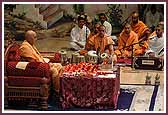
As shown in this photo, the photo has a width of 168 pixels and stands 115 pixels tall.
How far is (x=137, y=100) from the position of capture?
3.17 m

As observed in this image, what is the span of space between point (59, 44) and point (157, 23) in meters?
0.59

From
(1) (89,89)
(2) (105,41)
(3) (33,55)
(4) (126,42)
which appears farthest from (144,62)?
(3) (33,55)

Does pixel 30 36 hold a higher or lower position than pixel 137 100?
higher

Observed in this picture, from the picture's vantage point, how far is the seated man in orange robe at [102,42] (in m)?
3.17

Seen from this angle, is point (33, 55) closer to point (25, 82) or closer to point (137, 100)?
point (25, 82)

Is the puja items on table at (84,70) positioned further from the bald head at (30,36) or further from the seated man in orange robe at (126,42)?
the bald head at (30,36)

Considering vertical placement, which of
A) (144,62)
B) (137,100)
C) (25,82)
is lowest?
(137,100)

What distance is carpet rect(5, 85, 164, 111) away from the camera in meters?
3.14

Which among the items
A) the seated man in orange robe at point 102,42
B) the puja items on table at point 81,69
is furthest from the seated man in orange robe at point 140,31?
the puja items on table at point 81,69

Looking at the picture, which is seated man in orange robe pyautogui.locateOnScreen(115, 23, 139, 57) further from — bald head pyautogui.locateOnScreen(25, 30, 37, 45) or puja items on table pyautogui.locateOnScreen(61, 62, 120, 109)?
bald head pyautogui.locateOnScreen(25, 30, 37, 45)

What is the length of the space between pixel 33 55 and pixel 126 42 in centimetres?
57

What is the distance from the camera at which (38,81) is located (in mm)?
3123

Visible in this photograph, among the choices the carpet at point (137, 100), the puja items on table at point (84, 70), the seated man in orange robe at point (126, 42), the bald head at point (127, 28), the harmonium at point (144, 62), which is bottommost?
the carpet at point (137, 100)

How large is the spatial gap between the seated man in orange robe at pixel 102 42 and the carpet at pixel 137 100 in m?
0.22
